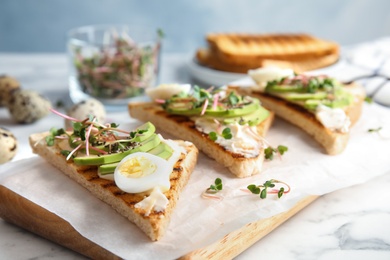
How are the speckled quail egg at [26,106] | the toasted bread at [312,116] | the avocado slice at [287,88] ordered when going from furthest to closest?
the speckled quail egg at [26,106] < the avocado slice at [287,88] < the toasted bread at [312,116]

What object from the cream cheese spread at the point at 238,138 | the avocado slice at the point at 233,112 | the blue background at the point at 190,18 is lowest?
the blue background at the point at 190,18

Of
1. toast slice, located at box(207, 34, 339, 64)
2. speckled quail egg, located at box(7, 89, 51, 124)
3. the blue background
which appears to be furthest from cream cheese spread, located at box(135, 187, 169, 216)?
the blue background

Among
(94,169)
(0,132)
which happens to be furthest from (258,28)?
(94,169)

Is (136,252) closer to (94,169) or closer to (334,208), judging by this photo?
(94,169)

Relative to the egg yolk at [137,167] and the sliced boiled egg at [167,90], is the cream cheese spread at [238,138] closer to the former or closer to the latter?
the sliced boiled egg at [167,90]

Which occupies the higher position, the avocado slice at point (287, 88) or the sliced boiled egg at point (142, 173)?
the sliced boiled egg at point (142, 173)

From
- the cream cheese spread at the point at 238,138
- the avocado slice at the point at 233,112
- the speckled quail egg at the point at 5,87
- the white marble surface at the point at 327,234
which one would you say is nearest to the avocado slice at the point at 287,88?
the avocado slice at the point at 233,112
